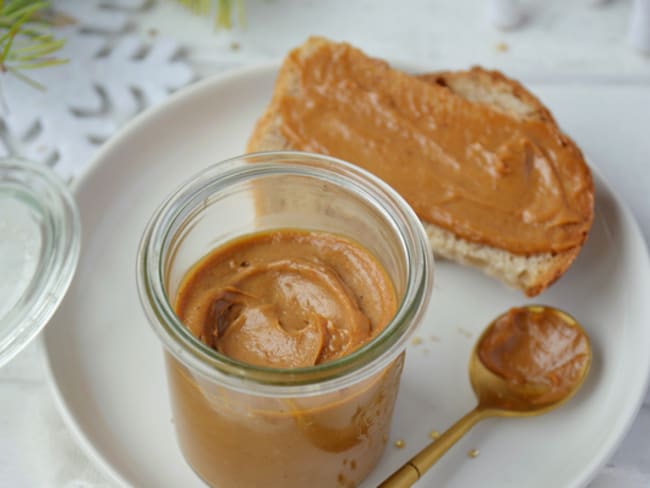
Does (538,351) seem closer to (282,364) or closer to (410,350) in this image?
(410,350)

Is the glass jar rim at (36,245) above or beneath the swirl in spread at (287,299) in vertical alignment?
beneath

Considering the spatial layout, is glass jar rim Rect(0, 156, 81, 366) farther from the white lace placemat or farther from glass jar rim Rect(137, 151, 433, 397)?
glass jar rim Rect(137, 151, 433, 397)

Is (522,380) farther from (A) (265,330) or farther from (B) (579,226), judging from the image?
(A) (265,330)

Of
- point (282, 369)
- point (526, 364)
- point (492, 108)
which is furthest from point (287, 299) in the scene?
point (492, 108)

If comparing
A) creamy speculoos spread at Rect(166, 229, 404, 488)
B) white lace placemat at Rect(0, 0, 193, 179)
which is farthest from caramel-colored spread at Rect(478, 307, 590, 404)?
white lace placemat at Rect(0, 0, 193, 179)

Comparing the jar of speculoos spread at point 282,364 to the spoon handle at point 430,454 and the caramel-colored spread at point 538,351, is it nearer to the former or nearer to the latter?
the spoon handle at point 430,454

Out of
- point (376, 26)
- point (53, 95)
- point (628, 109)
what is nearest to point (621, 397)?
point (628, 109)

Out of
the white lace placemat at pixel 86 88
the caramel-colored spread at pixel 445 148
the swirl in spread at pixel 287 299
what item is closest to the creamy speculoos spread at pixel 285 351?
the swirl in spread at pixel 287 299
